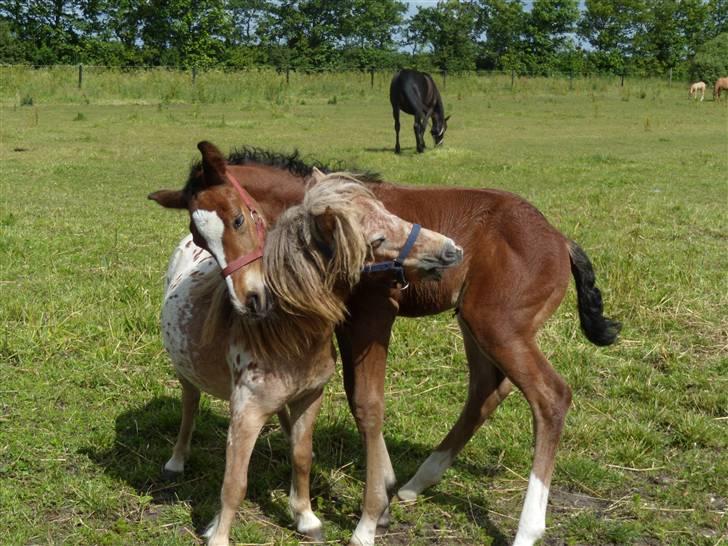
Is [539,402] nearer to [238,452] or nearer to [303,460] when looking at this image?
[303,460]

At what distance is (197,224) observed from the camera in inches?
111

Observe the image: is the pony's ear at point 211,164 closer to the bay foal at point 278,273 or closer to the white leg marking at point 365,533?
the bay foal at point 278,273

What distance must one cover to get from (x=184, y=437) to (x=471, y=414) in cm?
135

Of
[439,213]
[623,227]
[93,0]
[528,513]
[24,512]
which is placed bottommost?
[24,512]

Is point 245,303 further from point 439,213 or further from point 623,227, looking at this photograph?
point 623,227

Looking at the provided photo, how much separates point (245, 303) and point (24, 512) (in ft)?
4.71

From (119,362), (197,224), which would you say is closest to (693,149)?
(119,362)

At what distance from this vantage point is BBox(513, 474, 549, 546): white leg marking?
3.12 metres

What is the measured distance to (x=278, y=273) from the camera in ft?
9.25

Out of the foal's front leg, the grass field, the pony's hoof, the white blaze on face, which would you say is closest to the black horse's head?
the grass field

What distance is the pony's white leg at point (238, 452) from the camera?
2885mm

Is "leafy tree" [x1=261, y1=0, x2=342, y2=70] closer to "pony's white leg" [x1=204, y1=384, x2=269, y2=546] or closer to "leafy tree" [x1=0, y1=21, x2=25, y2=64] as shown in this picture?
"leafy tree" [x1=0, y1=21, x2=25, y2=64]

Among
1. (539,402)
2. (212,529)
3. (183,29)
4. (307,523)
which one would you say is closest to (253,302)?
(212,529)

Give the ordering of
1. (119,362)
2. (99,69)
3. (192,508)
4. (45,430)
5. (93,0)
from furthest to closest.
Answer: (93,0) → (99,69) → (119,362) → (45,430) → (192,508)
